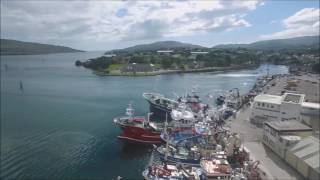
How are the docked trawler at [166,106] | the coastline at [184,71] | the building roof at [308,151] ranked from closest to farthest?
the building roof at [308,151]
the docked trawler at [166,106]
the coastline at [184,71]

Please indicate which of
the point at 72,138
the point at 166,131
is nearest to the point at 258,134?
the point at 166,131

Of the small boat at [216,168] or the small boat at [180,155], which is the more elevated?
the small boat at [216,168]

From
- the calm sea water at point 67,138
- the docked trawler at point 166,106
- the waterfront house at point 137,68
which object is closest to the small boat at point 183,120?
the calm sea water at point 67,138

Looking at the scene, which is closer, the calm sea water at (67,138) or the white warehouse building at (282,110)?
the calm sea water at (67,138)

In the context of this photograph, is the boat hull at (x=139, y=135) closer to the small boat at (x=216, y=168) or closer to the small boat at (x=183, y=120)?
the small boat at (x=183, y=120)

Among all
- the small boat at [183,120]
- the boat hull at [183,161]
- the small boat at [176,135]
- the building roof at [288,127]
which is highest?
the building roof at [288,127]

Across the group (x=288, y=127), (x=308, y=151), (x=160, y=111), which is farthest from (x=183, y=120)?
(x=308, y=151)

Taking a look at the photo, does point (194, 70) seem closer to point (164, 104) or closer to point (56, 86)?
point (56, 86)
